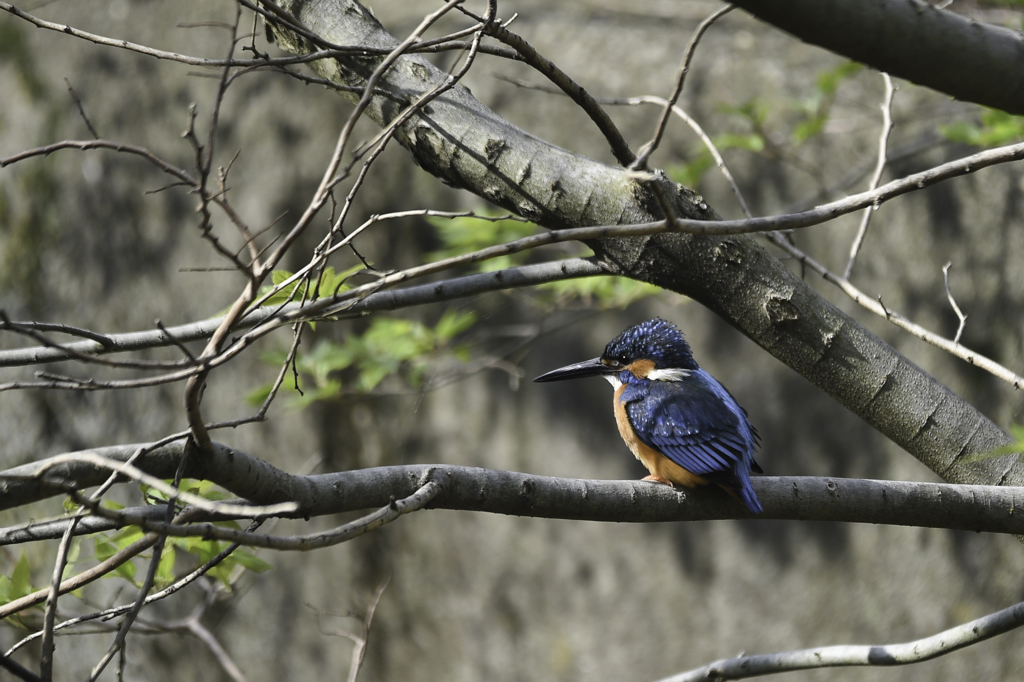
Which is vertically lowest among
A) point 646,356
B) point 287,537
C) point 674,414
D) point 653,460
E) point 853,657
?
point 853,657

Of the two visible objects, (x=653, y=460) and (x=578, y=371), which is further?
(x=578, y=371)

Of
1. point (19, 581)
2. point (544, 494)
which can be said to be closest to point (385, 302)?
point (544, 494)

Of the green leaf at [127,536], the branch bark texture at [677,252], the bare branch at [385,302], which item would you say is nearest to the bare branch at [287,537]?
the bare branch at [385,302]

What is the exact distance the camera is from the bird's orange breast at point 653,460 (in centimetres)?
196

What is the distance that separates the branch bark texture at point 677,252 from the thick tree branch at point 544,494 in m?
0.27

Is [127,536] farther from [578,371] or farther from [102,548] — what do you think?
[578,371]

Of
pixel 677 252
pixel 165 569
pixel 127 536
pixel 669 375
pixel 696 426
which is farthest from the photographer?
pixel 669 375

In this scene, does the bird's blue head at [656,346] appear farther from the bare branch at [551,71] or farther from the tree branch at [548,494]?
the bare branch at [551,71]

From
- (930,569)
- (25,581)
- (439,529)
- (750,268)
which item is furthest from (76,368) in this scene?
(930,569)

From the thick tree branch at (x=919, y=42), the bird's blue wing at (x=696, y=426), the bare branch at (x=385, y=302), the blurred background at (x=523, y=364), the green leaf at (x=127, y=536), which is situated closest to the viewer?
the thick tree branch at (x=919, y=42)

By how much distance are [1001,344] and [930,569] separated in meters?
1.22

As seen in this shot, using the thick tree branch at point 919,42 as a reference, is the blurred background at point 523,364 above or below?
above

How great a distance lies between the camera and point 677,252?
166 cm

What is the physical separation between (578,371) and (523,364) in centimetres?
169
